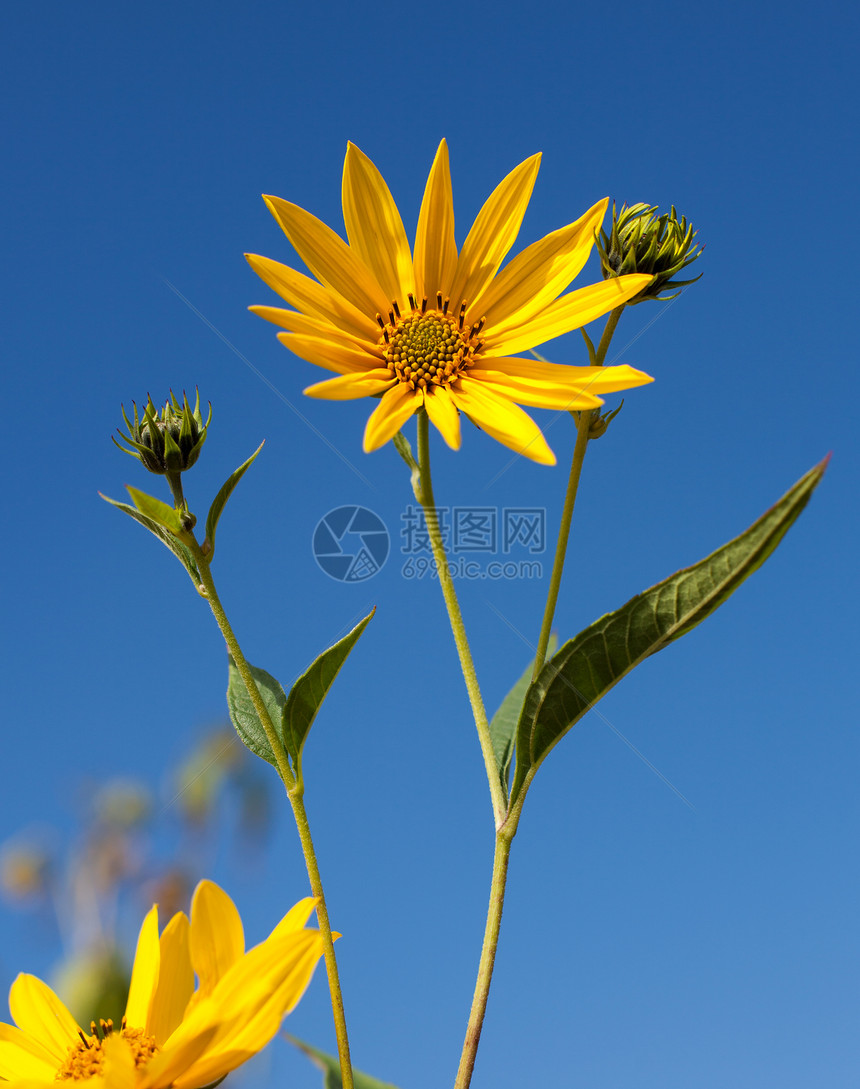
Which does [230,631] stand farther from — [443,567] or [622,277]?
[622,277]

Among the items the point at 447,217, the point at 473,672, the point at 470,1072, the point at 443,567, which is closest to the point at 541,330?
the point at 447,217

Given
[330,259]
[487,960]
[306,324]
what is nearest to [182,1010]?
[487,960]

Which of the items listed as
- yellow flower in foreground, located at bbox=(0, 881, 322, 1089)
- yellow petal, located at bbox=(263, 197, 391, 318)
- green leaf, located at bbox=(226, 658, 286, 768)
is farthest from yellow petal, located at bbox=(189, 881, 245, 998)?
yellow petal, located at bbox=(263, 197, 391, 318)

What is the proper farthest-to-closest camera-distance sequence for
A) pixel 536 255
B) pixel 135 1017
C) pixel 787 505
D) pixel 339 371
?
pixel 536 255, pixel 339 371, pixel 135 1017, pixel 787 505

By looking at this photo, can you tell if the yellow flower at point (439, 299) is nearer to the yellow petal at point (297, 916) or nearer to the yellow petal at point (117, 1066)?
the yellow petal at point (297, 916)

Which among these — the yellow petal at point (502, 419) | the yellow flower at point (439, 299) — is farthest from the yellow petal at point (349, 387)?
the yellow petal at point (502, 419)

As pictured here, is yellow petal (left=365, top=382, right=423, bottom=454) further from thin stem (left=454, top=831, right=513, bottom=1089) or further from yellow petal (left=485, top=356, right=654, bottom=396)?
thin stem (left=454, top=831, right=513, bottom=1089)
